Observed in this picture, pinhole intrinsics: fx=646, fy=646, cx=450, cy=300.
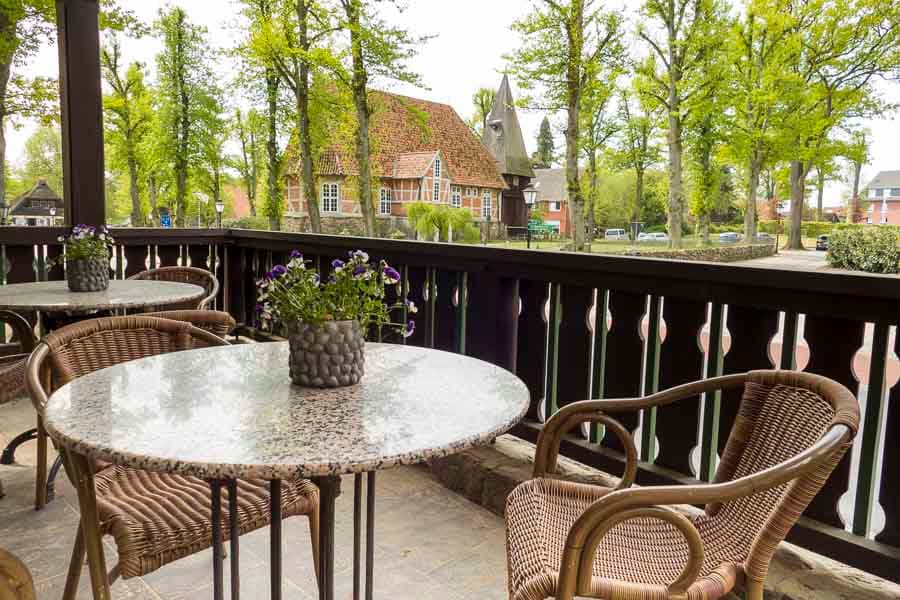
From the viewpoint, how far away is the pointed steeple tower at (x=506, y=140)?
40.8 m

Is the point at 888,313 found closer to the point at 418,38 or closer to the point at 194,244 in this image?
the point at 194,244

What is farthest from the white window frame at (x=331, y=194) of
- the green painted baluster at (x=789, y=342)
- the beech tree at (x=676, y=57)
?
the green painted baluster at (x=789, y=342)

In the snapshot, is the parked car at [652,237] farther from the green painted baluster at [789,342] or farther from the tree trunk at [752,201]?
the green painted baluster at [789,342]

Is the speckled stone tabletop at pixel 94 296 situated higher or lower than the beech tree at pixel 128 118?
lower

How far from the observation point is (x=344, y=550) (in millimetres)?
2189

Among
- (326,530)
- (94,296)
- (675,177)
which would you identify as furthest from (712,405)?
(675,177)

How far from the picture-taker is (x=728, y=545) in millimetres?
1314

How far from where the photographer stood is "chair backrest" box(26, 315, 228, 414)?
163 centimetres

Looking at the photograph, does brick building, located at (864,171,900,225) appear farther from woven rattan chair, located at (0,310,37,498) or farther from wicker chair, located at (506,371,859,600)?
woven rattan chair, located at (0,310,37,498)

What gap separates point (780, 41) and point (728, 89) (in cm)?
247

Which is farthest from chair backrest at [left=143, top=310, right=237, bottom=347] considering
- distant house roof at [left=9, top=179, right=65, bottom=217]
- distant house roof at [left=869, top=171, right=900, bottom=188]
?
distant house roof at [left=9, top=179, right=65, bottom=217]

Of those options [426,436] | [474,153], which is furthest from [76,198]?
A: [474,153]

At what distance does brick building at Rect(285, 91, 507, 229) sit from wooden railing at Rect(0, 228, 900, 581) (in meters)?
26.8

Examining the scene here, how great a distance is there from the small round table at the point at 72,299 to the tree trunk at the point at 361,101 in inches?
632
